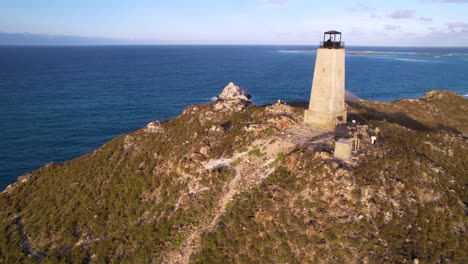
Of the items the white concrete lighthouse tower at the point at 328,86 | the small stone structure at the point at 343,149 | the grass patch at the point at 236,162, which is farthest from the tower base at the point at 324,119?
the grass patch at the point at 236,162

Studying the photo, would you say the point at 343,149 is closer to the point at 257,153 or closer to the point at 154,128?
the point at 257,153

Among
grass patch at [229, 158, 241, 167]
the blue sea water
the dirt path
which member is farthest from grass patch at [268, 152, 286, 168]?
the blue sea water

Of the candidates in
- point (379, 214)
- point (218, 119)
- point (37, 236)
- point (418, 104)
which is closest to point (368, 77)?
point (418, 104)

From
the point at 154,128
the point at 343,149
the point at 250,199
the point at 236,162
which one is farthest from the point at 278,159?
the point at 154,128

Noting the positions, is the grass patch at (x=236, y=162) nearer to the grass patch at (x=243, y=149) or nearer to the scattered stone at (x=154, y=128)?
the grass patch at (x=243, y=149)

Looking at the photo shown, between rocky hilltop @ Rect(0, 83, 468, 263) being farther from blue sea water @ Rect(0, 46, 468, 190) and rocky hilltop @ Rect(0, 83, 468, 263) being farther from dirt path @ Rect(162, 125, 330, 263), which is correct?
blue sea water @ Rect(0, 46, 468, 190)
